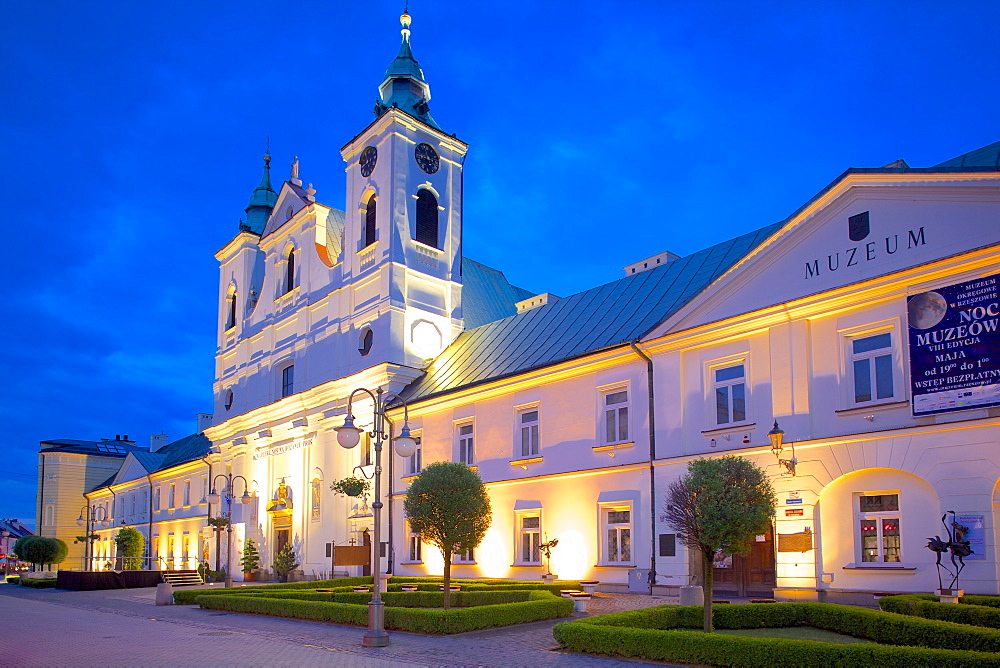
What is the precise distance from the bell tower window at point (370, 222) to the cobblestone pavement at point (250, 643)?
1879cm

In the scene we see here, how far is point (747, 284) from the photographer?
21.3m

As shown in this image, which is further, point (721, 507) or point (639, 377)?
point (639, 377)

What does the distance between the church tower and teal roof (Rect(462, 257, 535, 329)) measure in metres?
3.19

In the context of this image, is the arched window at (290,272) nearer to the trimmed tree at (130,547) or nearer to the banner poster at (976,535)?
the trimmed tree at (130,547)

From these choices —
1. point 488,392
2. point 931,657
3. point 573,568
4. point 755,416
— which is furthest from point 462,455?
point 931,657

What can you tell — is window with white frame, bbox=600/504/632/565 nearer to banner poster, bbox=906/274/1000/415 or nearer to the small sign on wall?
the small sign on wall

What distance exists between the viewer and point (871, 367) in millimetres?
18656

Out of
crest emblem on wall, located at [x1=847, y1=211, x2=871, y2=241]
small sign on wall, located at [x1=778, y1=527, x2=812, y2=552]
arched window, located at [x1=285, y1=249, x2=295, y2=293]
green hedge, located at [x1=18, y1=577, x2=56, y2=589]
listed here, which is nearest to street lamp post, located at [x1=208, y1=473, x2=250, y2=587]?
green hedge, located at [x1=18, y1=577, x2=56, y2=589]

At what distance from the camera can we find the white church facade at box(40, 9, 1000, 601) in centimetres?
1723

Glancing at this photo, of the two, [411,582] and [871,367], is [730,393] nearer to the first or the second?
[871,367]

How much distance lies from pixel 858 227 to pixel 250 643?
1579 cm

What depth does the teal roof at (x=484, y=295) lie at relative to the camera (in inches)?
1681

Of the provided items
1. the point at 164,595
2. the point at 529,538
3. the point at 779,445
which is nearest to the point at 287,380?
the point at 164,595

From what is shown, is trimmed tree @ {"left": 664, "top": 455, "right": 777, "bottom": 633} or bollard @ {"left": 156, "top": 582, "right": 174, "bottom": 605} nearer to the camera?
trimmed tree @ {"left": 664, "top": 455, "right": 777, "bottom": 633}
